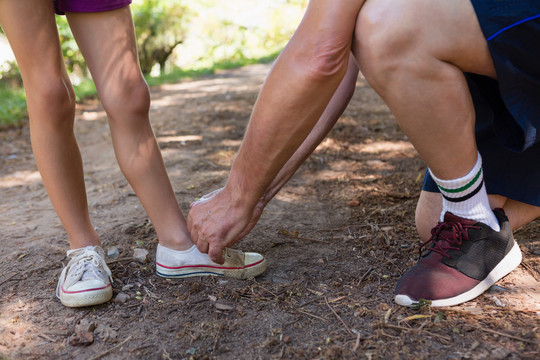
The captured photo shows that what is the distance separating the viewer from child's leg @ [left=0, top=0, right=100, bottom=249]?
60.1 inches

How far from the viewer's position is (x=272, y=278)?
5.80 feet

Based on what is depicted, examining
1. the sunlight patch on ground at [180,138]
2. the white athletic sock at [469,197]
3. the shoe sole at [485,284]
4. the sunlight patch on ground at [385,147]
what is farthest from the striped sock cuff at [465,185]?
the sunlight patch on ground at [180,138]

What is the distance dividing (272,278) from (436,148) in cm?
73

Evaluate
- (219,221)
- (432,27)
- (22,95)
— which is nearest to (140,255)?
(219,221)

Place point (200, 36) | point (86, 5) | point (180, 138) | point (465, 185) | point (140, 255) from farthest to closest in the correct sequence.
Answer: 1. point (200, 36)
2. point (180, 138)
3. point (140, 255)
4. point (86, 5)
5. point (465, 185)

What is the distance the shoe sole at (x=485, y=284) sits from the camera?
1468 millimetres

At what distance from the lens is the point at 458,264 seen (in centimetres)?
152

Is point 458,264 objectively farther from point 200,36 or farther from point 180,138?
point 200,36

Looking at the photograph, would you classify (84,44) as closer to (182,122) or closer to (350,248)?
(350,248)

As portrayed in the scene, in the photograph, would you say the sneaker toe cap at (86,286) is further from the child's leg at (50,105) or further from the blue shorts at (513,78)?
the blue shorts at (513,78)

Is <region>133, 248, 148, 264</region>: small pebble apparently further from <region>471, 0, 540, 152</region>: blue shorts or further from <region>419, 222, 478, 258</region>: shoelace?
<region>471, 0, 540, 152</region>: blue shorts

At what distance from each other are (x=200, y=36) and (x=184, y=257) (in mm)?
11052

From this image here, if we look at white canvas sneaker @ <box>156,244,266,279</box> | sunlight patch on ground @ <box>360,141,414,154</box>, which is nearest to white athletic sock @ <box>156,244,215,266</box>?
white canvas sneaker @ <box>156,244,266,279</box>

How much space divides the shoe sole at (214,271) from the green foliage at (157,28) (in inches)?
318
